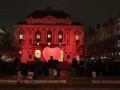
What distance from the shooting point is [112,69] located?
3556 cm

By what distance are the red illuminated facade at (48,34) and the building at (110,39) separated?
8.05 m

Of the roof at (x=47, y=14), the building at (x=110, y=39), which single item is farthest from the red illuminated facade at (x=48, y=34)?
the building at (x=110, y=39)

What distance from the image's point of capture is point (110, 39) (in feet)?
361

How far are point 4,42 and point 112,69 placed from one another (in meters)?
68.8

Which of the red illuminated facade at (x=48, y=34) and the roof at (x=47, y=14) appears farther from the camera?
the roof at (x=47, y=14)

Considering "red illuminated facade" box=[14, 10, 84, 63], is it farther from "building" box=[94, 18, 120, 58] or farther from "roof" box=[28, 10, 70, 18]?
"building" box=[94, 18, 120, 58]

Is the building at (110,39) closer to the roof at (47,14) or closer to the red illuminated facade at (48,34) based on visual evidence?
the red illuminated facade at (48,34)

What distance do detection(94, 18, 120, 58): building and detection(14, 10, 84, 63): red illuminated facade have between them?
8.05 meters

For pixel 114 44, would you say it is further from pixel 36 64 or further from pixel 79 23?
pixel 36 64

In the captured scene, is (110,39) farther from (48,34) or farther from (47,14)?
(47,14)

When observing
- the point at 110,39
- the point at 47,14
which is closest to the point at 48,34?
the point at 47,14

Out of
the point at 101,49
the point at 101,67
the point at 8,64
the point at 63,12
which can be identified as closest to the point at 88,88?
the point at 101,67

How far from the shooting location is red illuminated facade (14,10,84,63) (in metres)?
119

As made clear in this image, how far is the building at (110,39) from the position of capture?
95.9 m
